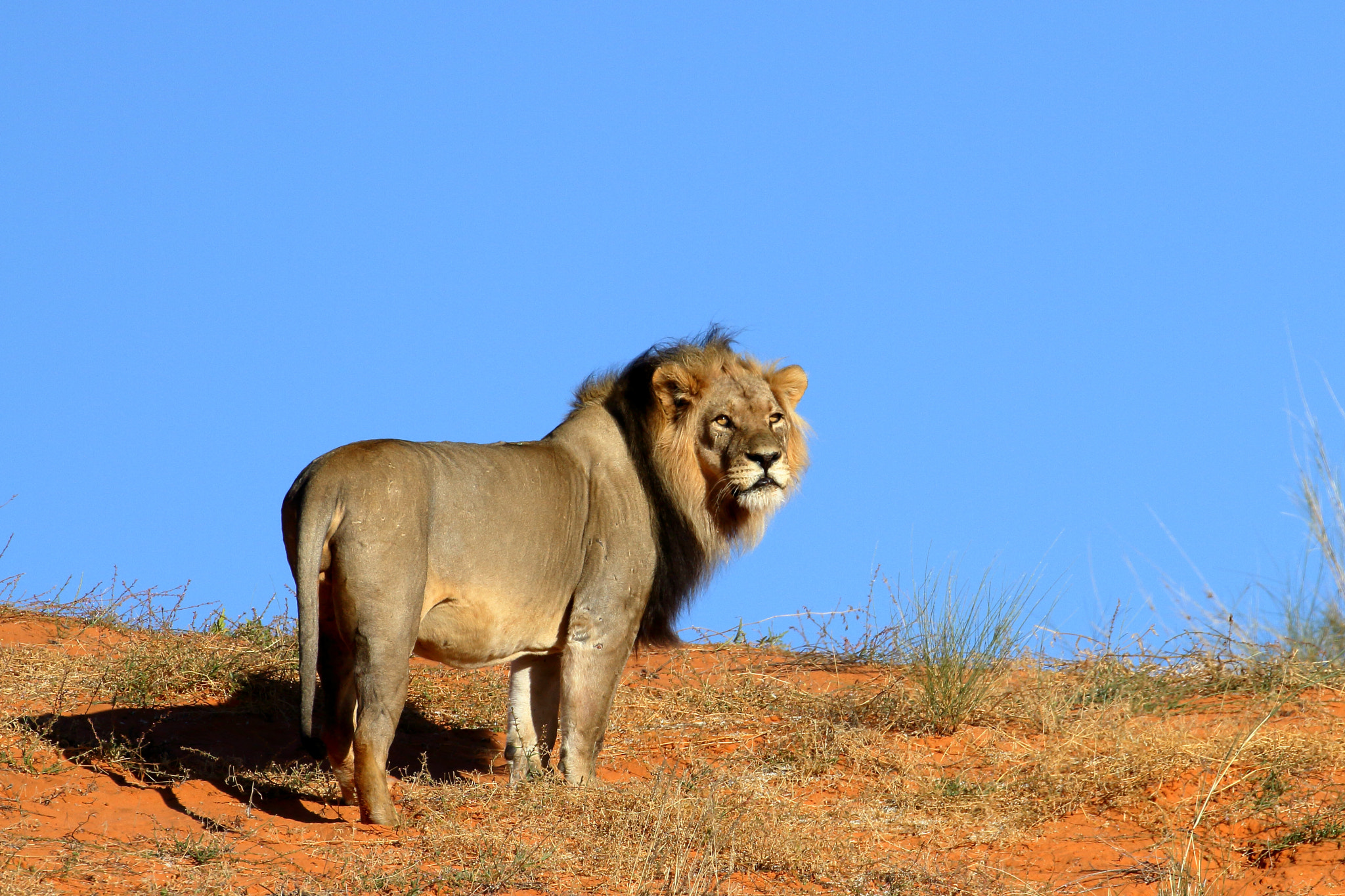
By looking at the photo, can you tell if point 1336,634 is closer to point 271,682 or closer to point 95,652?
point 271,682

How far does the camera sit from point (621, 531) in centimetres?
607

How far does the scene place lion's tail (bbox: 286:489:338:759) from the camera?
4867mm

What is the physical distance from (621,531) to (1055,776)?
210cm

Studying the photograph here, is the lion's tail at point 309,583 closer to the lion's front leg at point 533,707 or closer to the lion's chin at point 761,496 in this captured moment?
the lion's front leg at point 533,707

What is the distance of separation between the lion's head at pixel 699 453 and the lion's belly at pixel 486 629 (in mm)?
550

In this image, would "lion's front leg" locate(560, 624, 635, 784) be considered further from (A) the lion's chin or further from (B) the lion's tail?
(B) the lion's tail

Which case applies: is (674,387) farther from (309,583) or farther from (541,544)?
(309,583)

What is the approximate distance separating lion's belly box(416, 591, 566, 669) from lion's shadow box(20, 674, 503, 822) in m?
0.60

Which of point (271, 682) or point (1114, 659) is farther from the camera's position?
point (1114, 659)

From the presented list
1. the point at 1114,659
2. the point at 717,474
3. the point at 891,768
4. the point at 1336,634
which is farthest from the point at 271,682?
the point at 1336,634

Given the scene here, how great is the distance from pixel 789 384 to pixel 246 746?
120 inches

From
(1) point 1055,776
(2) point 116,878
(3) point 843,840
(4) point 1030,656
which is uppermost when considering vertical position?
(4) point 1030,656

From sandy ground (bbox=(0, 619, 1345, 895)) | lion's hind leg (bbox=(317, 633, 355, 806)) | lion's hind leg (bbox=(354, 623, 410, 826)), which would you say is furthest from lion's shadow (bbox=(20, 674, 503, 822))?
lion's hind leg (bbox=(354, 623, 410, 826))

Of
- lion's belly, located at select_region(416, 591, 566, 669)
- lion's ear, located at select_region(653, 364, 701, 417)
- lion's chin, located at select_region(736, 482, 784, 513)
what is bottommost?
lion's belly, located at select_region(416, 591, 566, 669)
